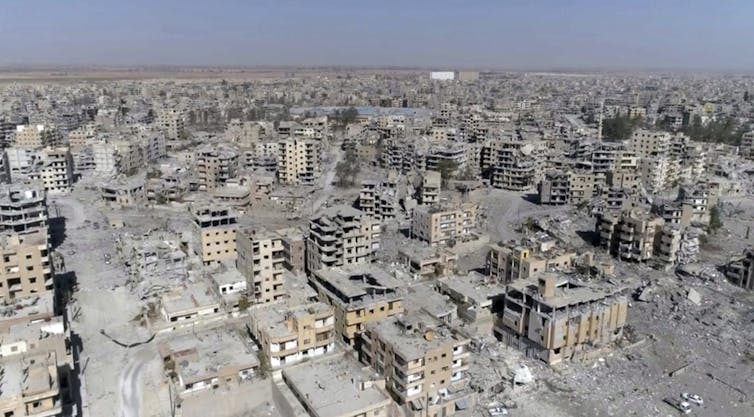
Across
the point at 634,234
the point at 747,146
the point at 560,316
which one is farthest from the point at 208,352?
the point at 747,146

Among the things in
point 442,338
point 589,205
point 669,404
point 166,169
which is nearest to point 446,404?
point 442,338

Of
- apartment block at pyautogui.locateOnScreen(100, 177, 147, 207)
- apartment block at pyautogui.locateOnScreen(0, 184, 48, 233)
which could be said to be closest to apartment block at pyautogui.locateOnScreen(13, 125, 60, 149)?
apartment block at pyautogui.locateOnScreen(100, 177, 147, 207)

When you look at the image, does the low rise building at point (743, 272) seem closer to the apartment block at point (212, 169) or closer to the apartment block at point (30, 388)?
the apartment block at point (30, 388)

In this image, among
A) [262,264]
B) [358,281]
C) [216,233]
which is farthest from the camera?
[216,233]

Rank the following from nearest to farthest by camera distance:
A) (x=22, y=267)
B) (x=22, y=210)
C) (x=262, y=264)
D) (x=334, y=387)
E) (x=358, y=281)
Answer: (x=334, y=387) < (x=358, y=281) < (x=22, y=267) < (x=262, y=264) < (x=22, y=210)

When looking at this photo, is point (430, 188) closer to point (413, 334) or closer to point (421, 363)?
point (413, 334)

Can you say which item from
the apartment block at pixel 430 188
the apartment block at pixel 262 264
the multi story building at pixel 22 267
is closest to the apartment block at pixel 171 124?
the apartment block at pixel 430 188
